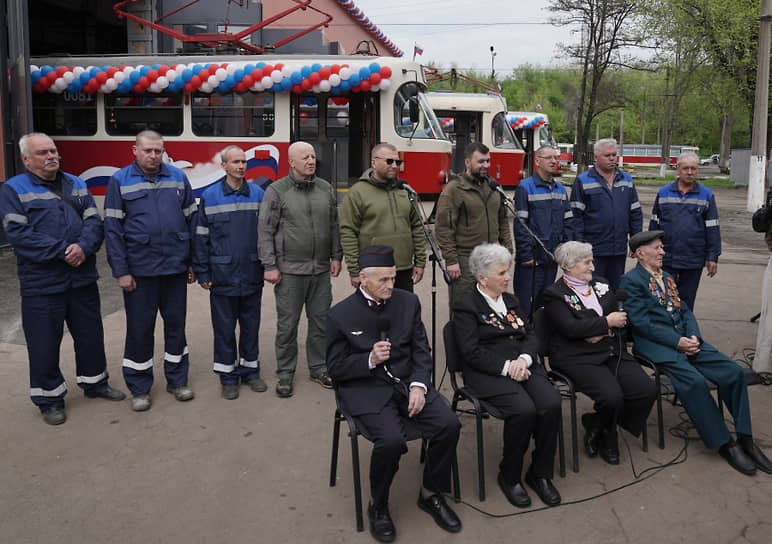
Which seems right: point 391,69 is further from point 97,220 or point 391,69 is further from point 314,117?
point 97,220

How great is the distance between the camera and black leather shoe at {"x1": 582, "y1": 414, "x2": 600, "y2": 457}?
4562 mm

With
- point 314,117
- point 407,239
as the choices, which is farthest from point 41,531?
point 314,117

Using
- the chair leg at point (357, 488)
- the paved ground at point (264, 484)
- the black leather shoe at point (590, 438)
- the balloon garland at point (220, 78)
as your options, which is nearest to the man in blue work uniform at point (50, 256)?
the paved ground at point (264, 484)

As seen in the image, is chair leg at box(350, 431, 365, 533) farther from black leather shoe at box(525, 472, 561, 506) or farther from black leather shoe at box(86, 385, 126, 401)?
black leather shoe at box(86, 385, 126, 401)

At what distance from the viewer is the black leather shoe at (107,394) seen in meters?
5.45

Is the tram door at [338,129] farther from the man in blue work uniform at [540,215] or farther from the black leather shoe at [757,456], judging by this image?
the black leather shoe at [757,456]

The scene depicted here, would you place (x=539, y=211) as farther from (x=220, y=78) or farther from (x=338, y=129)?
(x=220, y=78)

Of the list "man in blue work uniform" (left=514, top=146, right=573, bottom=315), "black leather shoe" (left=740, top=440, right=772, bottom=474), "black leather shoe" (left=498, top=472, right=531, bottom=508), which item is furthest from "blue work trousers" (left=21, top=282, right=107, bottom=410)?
"black leather shoe" (left=740, top=440, right=772, bottom=474)

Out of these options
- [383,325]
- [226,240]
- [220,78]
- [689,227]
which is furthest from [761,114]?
[383,325]

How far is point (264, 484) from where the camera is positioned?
4.16m

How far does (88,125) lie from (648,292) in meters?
10.7

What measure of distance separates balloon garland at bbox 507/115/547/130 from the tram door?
1316 cm

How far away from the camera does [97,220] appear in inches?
203

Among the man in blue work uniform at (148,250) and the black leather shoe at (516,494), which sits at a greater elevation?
the man in blue work uniform at (148,250)
